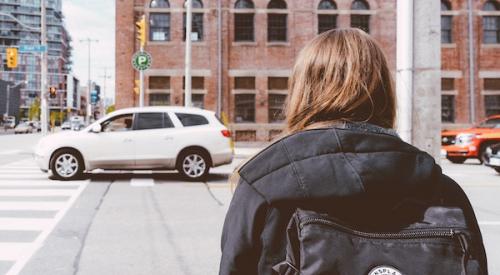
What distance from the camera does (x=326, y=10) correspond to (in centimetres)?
3092

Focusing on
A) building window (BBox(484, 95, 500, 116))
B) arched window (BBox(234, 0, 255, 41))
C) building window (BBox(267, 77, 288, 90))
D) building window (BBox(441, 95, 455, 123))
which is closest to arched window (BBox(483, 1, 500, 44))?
building window (BBox(484, 95, 500, 116))

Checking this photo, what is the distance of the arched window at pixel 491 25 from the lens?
31.6m

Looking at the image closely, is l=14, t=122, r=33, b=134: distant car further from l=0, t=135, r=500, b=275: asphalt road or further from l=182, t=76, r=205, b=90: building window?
l=0, t=135, r=500, b=275: asphalt road

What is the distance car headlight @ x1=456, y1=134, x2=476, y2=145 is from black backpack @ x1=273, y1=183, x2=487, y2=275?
739 inches

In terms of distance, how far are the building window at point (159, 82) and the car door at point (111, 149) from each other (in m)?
17.0

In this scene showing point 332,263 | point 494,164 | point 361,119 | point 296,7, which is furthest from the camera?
point 296,7

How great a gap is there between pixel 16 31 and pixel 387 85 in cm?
17682

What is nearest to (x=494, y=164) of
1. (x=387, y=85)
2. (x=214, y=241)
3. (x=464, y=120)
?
(x=214, y=241)

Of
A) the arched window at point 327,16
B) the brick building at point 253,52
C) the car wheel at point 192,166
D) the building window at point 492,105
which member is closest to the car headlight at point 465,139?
the car wheel at point 192,166

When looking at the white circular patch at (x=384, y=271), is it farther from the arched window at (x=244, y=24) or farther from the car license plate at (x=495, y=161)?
the arched window at (x=244, y=24)

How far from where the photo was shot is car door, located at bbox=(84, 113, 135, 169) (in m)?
13.2

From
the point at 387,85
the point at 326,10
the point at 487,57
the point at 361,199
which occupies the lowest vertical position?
the point at 361,199

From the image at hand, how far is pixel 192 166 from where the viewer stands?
13.4 meters

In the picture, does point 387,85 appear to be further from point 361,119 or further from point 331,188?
point 331,188
